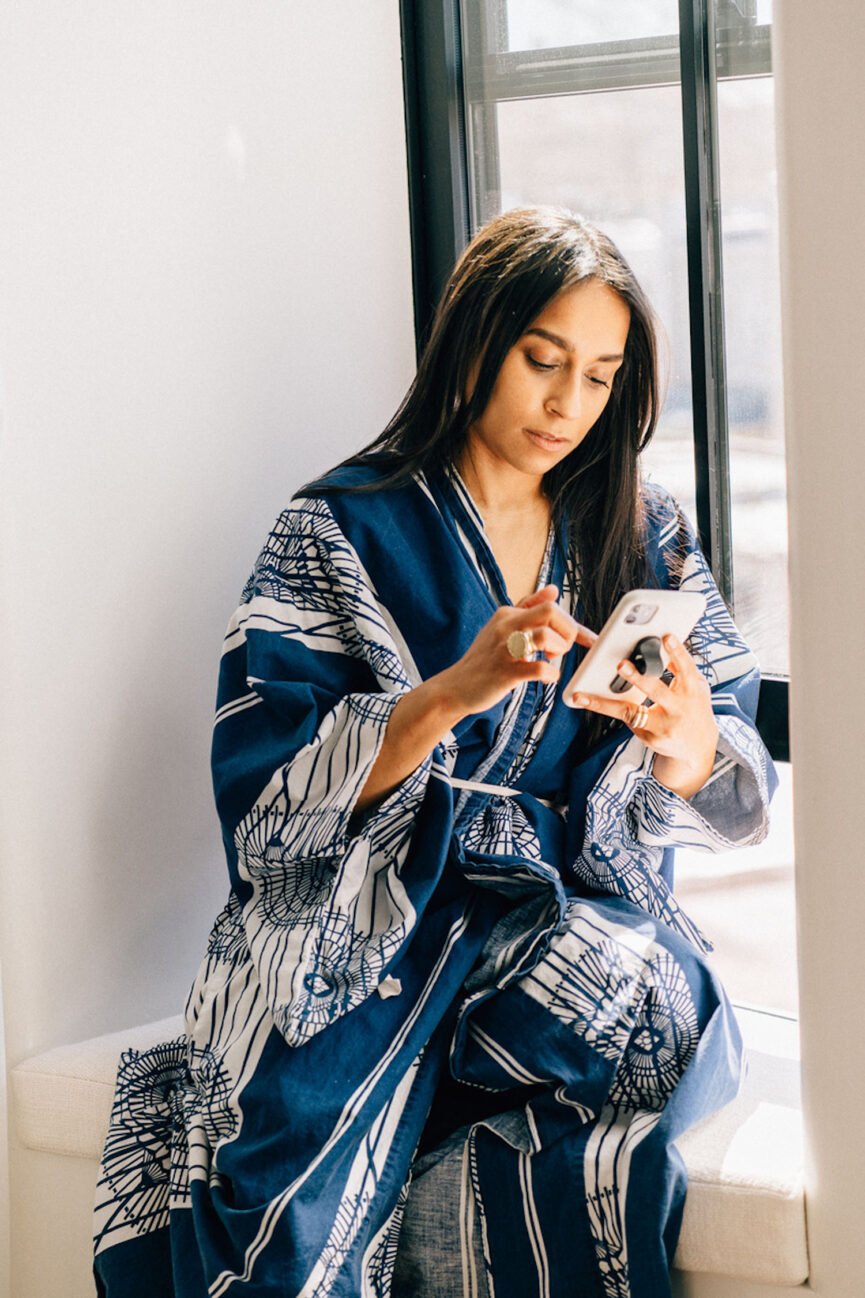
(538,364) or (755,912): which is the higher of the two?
(538,364)

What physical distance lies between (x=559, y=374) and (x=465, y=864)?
0.51 m

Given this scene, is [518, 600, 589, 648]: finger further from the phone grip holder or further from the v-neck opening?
the v-neck opening

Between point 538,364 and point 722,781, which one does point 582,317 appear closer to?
point 538,364

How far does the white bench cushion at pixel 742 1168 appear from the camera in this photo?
1.29 meters

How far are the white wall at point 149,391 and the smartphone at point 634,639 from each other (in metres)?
0.67

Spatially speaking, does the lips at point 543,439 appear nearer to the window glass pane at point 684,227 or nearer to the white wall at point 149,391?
the window glass pane at point 684,227

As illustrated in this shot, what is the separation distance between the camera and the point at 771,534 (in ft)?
6.06

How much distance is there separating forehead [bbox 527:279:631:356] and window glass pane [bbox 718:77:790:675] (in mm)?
304

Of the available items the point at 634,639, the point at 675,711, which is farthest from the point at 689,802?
the point at 634,639

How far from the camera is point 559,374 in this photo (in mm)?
1565

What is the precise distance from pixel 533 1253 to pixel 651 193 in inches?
49.0

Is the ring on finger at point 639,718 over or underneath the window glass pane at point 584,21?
underneath

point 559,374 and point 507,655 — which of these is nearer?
point 507,655

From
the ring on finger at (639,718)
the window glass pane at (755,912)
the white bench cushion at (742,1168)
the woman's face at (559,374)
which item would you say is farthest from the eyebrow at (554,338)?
the white bench cushion at (742,1168)
